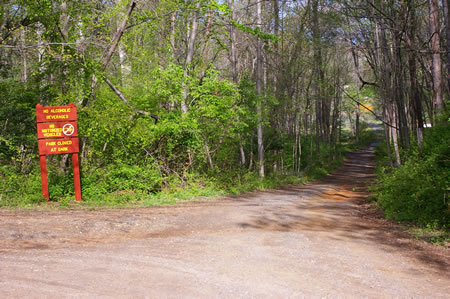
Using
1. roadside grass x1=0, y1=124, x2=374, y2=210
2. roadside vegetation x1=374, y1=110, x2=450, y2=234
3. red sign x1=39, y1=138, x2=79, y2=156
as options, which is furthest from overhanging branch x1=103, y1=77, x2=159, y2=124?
roadside vegetation x1=374, y1=110, x2=450, y2=234

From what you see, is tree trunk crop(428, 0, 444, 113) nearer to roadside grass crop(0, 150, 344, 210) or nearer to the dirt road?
the dirt road

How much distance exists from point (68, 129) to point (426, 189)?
1053cm

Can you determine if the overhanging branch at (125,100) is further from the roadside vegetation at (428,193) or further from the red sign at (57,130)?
the roadside vegetation at (428,193)

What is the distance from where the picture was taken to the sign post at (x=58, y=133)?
12844 mm

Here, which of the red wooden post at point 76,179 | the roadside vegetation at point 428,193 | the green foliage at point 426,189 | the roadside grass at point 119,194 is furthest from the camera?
the red wooden post at point 76,179

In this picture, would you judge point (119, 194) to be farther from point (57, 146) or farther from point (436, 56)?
point (436, 56)

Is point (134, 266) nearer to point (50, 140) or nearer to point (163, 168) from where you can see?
point (50, 140)

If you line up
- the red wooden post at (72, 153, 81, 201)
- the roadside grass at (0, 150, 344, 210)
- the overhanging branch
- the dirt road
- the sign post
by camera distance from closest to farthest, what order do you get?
the dirt road < the roadside grass at (0, 150, 344, 210) < the sign post < the red wooden post at (72, 153, 81, 201) < the overhanging branch

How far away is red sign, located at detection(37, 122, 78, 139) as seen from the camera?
42.3 ft

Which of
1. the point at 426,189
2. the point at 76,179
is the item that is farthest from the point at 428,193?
the point at 76,179

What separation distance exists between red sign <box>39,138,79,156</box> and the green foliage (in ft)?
32.0

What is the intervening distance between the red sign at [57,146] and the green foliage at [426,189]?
9.75 metres

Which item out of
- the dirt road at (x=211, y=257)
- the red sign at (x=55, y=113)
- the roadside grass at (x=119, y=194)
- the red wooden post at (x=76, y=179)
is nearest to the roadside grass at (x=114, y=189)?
the roadside grass at (x=119, y=194)

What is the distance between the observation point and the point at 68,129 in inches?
519
